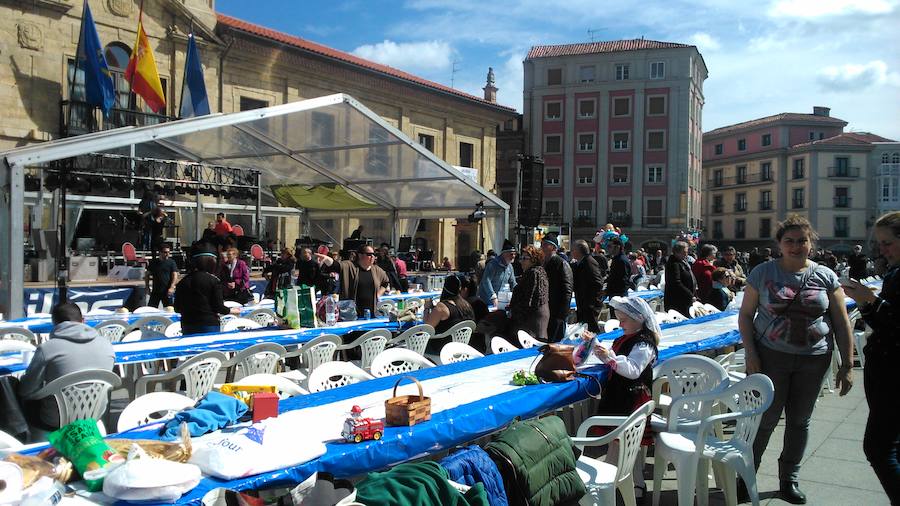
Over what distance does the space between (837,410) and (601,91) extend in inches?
1783

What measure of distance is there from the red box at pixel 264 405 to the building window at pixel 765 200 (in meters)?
60.0

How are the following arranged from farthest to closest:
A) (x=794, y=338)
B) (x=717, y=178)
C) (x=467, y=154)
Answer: (x=717, y=178) → (x=467, y=154) → (x=794, y=338)

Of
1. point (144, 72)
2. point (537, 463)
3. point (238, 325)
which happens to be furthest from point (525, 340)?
point (144, 72)

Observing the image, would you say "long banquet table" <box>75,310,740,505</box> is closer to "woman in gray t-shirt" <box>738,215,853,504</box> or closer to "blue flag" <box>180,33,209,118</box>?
"woman in gray t-shirt" <box>738,215,853,504</box>

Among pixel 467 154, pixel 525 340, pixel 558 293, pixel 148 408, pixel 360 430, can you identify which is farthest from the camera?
pixel 467 154

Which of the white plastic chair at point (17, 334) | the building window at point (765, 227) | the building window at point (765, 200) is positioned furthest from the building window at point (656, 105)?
the white plastic chair at point (17, 334)

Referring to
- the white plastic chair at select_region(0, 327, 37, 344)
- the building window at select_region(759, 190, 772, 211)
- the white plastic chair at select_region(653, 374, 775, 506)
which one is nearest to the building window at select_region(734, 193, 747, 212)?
the building window at select_region(759, 190, 772, 211)

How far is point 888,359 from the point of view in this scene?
10.7ft

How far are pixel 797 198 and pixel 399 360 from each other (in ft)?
193

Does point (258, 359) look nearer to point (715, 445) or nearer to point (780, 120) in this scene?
point (715, 445)

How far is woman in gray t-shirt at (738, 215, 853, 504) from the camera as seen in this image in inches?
160

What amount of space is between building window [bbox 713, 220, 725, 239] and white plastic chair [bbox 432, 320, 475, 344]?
5784cm

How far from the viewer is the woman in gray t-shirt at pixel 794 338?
4055 mm

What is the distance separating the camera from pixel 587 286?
8641 millimetres
